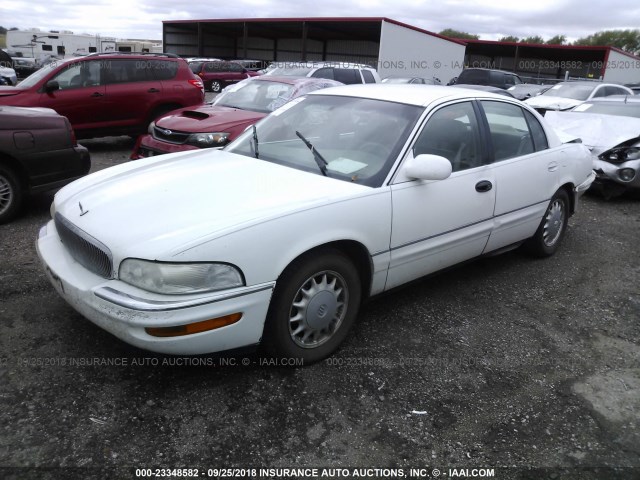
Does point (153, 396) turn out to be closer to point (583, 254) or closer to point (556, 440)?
point (556, 440)

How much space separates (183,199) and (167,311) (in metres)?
0.74

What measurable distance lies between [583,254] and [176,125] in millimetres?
4925

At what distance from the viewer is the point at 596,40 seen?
282 ft

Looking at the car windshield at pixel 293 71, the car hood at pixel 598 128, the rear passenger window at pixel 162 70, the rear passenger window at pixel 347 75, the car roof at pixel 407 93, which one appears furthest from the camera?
the rear passenger window at pixel 347 75

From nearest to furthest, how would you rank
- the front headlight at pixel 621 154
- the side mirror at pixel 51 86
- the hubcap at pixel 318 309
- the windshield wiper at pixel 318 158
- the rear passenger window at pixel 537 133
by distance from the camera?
the hubcap at pixel 318 309 < the windshield wiper at pixel 318 158 < the rear passenger window at pixel 537 133 < the front headlight at pixel 621 154 < the side mirror at pixel 51 86

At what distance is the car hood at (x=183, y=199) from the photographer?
2.54 metres

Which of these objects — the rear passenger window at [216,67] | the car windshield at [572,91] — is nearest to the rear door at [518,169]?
the car windshield at [572,91]

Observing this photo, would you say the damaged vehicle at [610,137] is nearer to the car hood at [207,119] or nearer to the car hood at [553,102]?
the car hood at [553,102]

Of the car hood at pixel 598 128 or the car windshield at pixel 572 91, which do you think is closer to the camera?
the car hood at pixel 598 128

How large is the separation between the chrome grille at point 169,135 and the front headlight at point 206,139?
0.11 m

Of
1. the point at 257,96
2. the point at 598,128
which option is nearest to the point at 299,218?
the point at 257,96

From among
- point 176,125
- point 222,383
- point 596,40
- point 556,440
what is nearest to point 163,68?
point 176,125

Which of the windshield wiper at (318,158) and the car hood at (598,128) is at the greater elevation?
the windshield wiper at (318,158)

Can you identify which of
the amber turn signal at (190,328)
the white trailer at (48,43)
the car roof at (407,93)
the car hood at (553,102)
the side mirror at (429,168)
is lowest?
the amber turn signal at (190,328)
